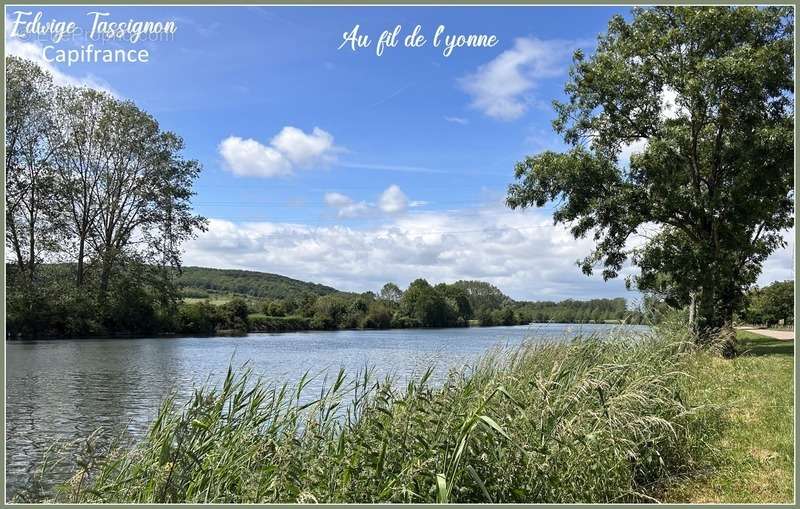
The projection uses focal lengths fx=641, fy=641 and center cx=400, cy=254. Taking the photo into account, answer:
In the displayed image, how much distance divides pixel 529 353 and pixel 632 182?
13.2 metres

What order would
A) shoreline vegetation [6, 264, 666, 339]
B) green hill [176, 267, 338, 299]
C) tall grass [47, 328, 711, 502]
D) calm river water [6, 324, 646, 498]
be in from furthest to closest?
green hill [176, 267, 338, 299]
shoreline vegetation [6, 264, 666, 339]
calm river water [6, 324, 646, 498]
tall grass [47, 328, 711, 502]

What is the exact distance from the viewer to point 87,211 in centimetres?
3556

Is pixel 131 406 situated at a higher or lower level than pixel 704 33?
lower

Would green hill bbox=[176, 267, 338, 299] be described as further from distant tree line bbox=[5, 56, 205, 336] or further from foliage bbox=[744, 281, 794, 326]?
foliage bbox=[744, 281, 794, 326]

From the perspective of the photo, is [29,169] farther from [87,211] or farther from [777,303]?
[777,303]

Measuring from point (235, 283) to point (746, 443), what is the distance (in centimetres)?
4191

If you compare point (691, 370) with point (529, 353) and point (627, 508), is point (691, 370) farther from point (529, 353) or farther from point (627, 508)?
point (627, 508)

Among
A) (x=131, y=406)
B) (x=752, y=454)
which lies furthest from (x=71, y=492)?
(x=131, y=406)

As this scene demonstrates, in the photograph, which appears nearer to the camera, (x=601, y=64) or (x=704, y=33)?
(x=704, y=33)

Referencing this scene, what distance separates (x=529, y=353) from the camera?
28.8ft

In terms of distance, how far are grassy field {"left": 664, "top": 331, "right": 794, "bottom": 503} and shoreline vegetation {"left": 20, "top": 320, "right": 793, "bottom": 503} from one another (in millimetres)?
29

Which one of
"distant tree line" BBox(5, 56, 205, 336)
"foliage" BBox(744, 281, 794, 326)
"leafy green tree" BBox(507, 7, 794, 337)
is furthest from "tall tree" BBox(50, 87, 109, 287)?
"foliage" BBox(744, 281, 794, 326)

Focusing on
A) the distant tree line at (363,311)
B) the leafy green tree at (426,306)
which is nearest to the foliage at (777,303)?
the distant tree line at (363,311)

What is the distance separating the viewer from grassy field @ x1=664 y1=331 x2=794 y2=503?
581cm
